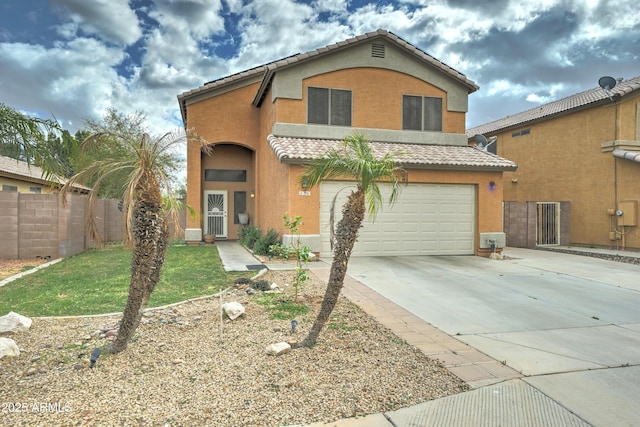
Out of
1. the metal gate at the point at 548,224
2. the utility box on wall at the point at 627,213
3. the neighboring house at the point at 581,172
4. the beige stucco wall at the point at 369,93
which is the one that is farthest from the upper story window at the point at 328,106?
the utility box on wall at the point at 627,213

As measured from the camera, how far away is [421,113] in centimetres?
1397

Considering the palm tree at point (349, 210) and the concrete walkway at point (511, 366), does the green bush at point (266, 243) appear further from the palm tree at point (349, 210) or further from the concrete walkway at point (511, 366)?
the palm tree at point (349, 210)

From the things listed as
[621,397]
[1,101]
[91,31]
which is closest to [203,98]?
[91,31]

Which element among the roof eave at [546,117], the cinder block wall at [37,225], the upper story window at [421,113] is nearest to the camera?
the cinder block wall at [37,225]

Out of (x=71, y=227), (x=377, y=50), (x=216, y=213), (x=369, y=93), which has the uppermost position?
(x=377, y=50)

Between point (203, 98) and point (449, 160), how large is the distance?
32.0 ft

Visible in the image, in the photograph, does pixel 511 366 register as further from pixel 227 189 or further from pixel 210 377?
pixel 227 189

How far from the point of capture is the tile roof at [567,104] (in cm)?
1490

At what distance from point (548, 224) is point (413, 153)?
8.39 meters

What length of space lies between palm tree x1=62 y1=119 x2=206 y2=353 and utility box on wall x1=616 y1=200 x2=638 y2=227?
1652 centimetres

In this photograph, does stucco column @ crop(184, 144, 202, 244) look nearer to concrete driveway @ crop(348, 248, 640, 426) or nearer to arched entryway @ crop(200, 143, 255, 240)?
arched entryway @ crop(200, 143, 255, 240)

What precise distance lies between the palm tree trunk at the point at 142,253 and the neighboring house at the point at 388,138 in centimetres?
724

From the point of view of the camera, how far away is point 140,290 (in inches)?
151

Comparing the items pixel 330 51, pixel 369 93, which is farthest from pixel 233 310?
pixel 330 51
